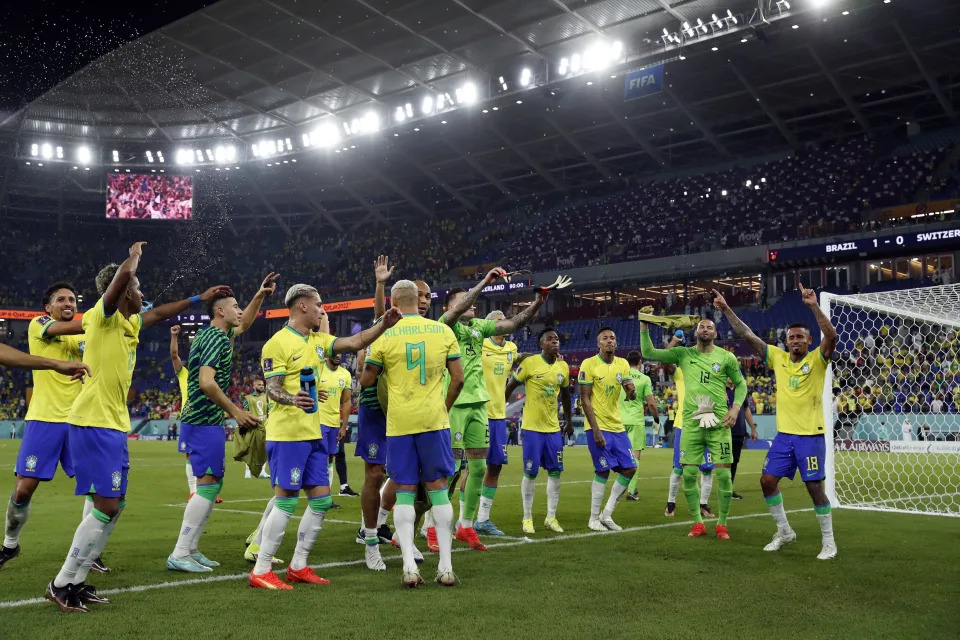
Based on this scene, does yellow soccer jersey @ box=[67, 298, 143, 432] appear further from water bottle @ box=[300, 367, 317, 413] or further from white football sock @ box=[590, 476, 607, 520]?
white football sock @ box=[590, 476, 607, 520]

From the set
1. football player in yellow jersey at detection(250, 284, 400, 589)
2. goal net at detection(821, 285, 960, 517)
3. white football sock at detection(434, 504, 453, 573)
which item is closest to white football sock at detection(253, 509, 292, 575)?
football player in yellow jersey at detection(250, 284, 400, 589)

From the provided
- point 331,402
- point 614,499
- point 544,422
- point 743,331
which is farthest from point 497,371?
→ point 743,331

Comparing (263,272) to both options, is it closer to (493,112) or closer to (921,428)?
(493,112)

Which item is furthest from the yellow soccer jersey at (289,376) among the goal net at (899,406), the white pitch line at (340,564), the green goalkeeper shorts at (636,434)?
the goal net at (899,406)

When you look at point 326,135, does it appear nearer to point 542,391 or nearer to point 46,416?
point 542,391

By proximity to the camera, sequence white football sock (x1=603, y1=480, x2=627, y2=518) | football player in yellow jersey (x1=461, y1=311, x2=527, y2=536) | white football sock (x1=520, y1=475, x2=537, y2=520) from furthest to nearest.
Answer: white football sock (x1=603, y1=480, x2=627, y2=518)
white football sock (x1=520, y1=475, x2=537, y2=520)
football player in yellow jersey (x1=461, y1=311, x2=527, y2=536)

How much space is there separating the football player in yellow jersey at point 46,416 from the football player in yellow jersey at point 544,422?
15.9 feet

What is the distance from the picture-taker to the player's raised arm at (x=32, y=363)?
4.42 meters

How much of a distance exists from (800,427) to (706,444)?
1.35 meters

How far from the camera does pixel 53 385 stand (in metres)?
6.81

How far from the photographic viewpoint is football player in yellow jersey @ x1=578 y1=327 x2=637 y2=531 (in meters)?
9.77

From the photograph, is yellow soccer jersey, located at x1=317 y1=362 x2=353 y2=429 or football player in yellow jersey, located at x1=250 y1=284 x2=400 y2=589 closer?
football player in yellow jersey, located at x1=250 y1=284 x2=400 y2=589

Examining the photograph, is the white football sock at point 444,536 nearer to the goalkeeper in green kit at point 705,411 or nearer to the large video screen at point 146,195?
the goalkeeper in green kit at point 705,411

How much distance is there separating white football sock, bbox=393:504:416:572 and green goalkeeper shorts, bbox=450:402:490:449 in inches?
75.9
